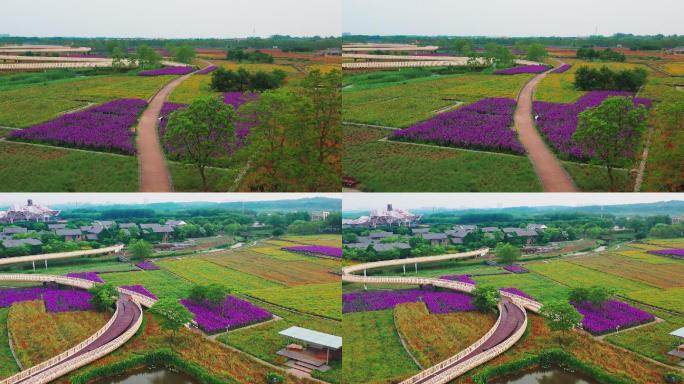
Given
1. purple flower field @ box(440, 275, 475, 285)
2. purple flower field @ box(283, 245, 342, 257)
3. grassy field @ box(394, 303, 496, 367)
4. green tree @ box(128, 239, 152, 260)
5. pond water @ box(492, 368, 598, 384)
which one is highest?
purple flower field @ box(283, 245, 342, 257)

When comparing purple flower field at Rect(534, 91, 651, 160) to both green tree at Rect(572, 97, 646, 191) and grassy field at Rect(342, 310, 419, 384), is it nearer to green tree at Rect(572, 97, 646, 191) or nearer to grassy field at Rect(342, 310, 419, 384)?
green tree at Rect(572, 97, 646, 191)

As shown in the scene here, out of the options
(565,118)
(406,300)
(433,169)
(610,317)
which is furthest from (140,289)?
(610,317)

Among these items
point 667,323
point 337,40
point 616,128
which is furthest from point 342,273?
point 667,323

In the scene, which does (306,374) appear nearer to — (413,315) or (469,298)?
(413,315)

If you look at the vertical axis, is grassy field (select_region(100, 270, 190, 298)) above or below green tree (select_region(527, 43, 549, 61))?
below

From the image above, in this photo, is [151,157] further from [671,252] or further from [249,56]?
[671,252]

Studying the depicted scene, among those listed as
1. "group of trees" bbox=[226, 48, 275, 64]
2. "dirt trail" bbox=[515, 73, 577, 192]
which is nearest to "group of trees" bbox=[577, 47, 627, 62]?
"dirt trail" bbox=[515, 73, 577, 192]
